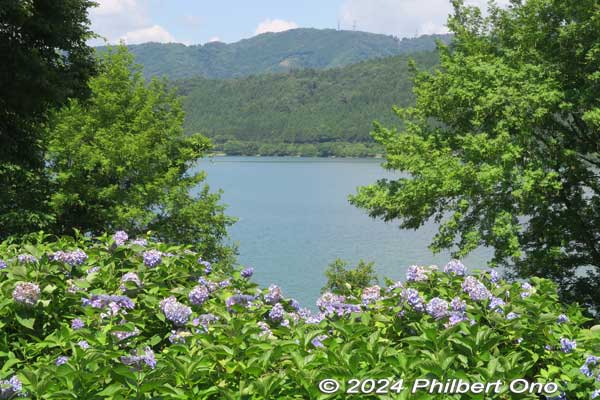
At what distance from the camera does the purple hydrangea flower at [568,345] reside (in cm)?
292

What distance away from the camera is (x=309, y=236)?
173ft

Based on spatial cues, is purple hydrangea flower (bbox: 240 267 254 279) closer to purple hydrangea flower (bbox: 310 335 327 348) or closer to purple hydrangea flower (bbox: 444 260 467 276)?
purple hydrangea flower (bbox: 310 335 327 348)

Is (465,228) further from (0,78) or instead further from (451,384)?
(451,384)

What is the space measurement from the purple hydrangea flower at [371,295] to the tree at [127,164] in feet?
52.7

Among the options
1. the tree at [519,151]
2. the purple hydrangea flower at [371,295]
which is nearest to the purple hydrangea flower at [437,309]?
the purple hydrangea flower at [371,295]

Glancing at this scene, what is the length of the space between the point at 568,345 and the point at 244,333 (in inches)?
61.6

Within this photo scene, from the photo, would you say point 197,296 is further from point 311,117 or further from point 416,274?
point 311,117

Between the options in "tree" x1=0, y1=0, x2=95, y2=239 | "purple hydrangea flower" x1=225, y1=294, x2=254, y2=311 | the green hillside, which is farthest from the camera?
the green hillside

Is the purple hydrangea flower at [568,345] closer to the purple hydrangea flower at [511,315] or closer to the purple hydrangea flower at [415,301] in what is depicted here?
the purple hydrangea flower at [511,315]

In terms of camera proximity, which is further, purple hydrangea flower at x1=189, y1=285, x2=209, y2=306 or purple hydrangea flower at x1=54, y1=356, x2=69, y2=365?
purple hydrangea flower at x1=189, y1=285, x2=209, y2=306

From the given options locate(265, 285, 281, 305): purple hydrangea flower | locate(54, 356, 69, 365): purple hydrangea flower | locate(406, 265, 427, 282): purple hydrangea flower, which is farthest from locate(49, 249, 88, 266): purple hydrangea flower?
locate(406, 265, 427, 282): purple hydrangea flower

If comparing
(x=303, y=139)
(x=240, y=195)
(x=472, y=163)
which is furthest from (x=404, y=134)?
(x=303, y=139)

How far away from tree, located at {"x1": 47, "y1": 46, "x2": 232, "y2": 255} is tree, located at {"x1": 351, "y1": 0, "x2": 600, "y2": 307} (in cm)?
820

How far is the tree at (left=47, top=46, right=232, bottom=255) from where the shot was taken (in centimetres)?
2022
